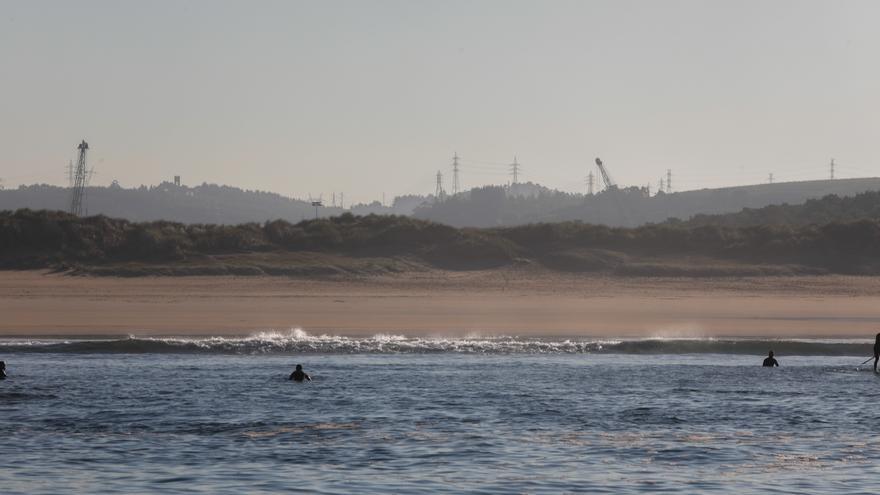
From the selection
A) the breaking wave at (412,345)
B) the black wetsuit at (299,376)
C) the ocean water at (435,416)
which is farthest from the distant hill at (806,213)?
the black wetsuit at (299,376)

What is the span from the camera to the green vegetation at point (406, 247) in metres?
50.6

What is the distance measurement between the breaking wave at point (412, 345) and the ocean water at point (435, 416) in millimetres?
70

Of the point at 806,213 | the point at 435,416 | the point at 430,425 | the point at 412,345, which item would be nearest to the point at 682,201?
the point at 806,213

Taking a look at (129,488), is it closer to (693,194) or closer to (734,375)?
(734,375)

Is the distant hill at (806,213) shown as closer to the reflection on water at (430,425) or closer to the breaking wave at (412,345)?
the breaking wave at (412,345)

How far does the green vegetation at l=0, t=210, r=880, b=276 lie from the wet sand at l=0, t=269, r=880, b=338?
2.16 m

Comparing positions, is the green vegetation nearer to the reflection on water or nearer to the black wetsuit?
the reflection on water

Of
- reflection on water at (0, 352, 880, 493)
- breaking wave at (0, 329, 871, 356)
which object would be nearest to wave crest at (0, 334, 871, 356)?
breaking wave at (0, 329, 871, 356)

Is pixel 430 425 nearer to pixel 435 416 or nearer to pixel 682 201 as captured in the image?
pixel 435 416

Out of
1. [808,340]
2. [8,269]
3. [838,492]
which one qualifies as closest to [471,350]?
[808,340]

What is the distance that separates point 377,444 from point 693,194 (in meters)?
170

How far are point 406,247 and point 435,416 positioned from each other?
35.8 meters

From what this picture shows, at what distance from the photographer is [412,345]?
101 feet

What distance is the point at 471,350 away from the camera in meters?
30.8
